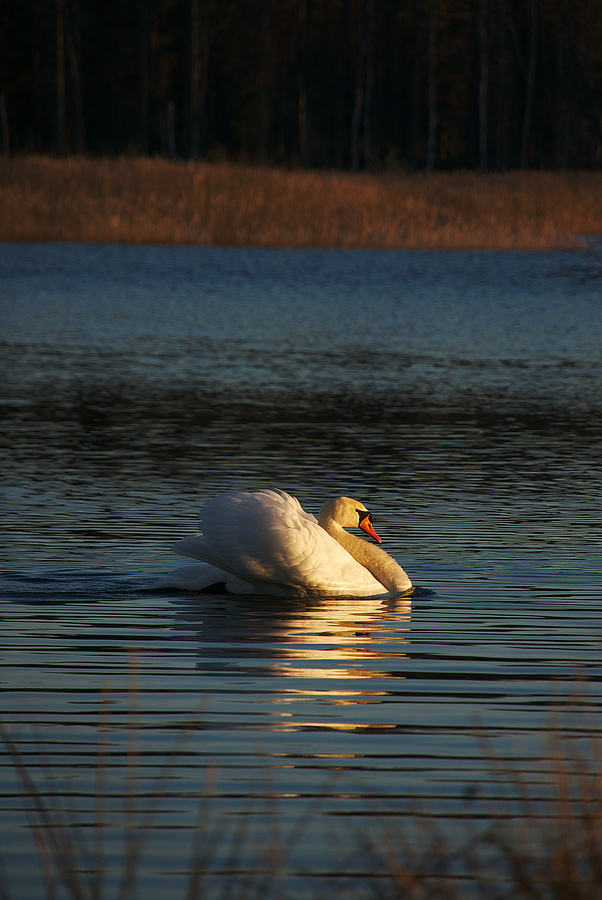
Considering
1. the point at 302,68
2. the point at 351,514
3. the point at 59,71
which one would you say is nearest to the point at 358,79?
the point at 302,68

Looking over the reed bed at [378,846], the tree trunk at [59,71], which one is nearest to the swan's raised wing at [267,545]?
the reed bed at [378,846]

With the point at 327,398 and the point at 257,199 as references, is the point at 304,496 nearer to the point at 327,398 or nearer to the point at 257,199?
the point at 327,398

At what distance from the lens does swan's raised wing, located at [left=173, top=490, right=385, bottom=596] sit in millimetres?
7828

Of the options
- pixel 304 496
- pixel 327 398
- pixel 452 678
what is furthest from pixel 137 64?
pixel 452 678

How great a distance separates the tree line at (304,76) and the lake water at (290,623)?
127 ft

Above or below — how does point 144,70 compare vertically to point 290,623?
above

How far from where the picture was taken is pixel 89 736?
516 cm

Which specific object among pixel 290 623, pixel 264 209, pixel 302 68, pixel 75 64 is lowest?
pixel 264 209

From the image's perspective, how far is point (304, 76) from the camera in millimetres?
67500

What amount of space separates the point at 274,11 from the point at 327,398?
5098 centimetres

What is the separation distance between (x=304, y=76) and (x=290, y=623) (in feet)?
206

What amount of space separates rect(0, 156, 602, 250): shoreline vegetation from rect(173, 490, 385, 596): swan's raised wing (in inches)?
917

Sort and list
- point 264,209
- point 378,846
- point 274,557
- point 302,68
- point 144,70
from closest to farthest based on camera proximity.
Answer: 1. point 378,846
2. point 274,557
3. point 264,209
4. point 144,70
5. point 302,68

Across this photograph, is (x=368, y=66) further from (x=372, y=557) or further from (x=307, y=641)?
(x=307, y=641)
